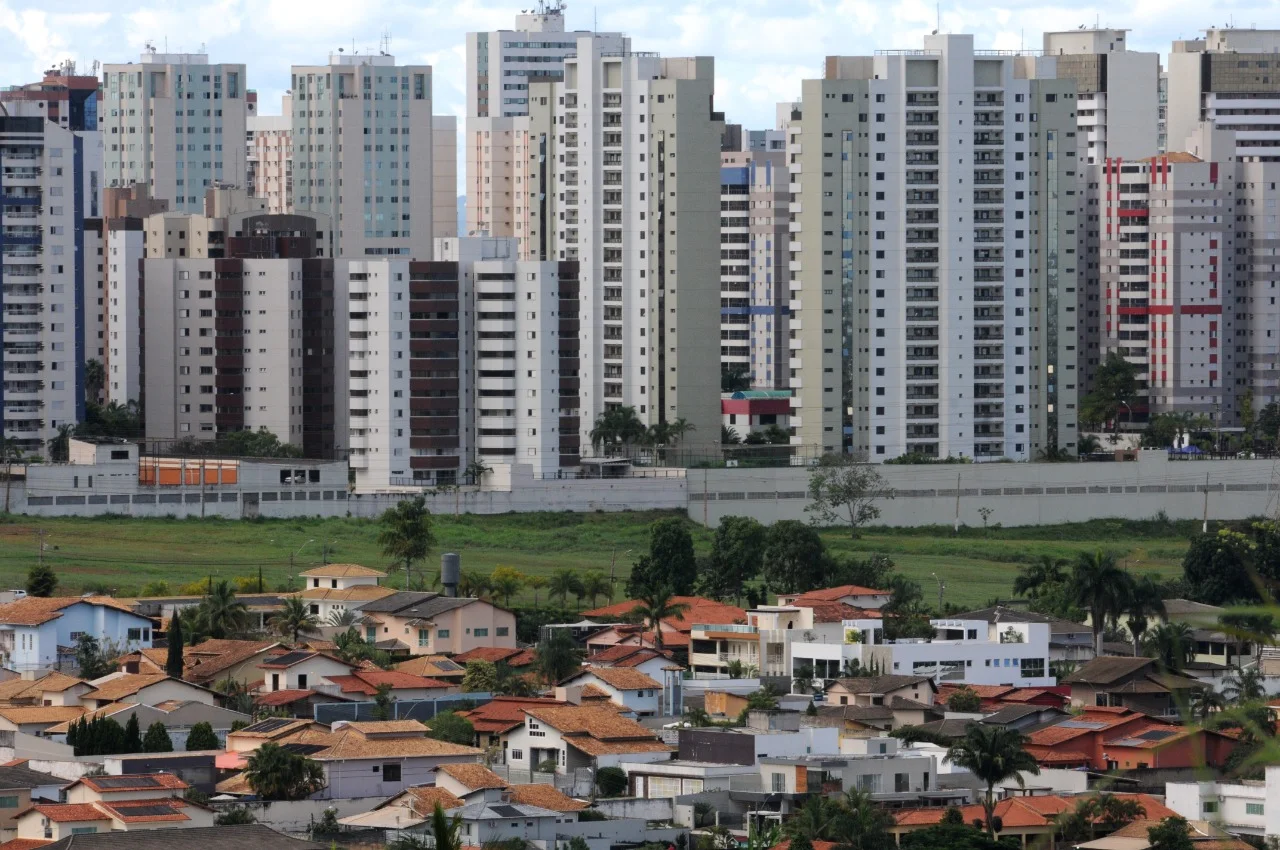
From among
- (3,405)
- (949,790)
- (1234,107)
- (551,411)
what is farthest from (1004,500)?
(1234,107)

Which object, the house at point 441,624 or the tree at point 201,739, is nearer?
the tree at point 201,739

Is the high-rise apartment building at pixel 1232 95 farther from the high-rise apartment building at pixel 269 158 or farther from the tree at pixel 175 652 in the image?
the tree at pixel 175 652

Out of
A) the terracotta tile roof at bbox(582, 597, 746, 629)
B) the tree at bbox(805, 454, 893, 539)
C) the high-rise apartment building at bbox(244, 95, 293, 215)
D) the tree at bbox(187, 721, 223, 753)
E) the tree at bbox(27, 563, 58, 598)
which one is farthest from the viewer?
the high-rise apartment building at bbox(244, 95, 293, 215)

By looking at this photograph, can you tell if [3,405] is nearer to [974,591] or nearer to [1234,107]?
[974,591]

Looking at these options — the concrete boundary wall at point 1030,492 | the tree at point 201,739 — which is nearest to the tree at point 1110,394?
the concrete boundary wall at point 1030,492

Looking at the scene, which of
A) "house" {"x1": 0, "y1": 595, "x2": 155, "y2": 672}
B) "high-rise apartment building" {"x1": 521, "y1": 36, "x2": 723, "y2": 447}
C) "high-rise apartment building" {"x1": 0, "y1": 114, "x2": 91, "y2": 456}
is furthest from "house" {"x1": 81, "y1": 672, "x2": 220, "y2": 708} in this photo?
"high-rise apartment building" {"x1": 521, "y1": 36, "x2": 723, "y2": 447}

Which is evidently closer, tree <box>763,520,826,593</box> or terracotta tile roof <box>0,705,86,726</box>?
terracotta tile roof <box>0,705,86,726</box>

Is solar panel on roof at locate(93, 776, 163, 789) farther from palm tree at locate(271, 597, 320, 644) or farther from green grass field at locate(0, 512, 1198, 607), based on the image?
green grass field at locate(0, 512, 1198, 607)
